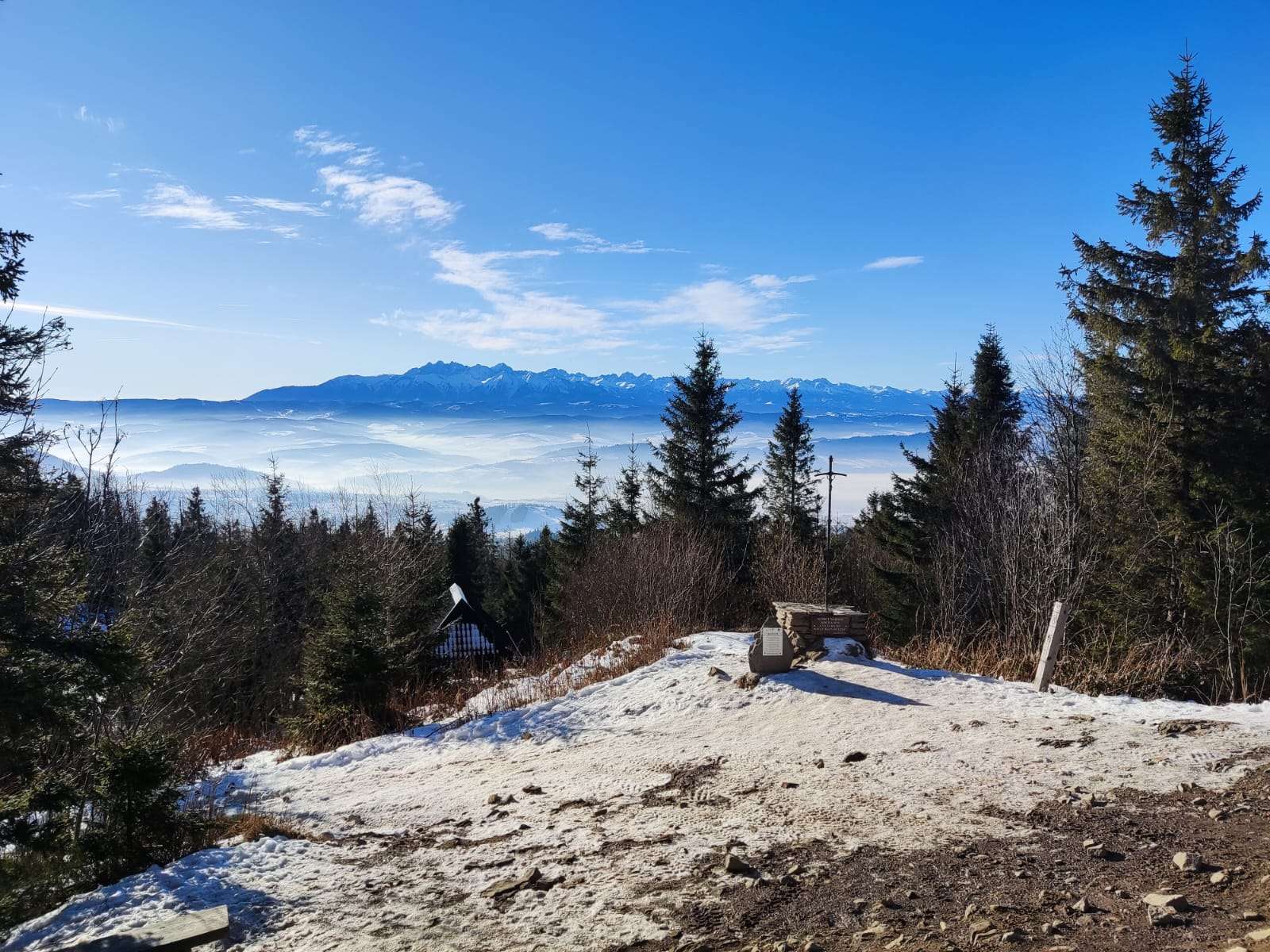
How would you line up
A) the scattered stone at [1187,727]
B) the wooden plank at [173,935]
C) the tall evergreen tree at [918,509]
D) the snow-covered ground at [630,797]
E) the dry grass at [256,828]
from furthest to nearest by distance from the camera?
1. the tall evergreen tree at [918,509]
2. the scattered stone at [1187,727]
3. the dry grass at [256,828]
4. the snow-covered ground at [630,797]
5. the wooden plank at [173,935]

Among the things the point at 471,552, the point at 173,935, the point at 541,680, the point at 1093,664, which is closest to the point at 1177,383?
the point at 1093,664

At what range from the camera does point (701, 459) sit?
1210 inches

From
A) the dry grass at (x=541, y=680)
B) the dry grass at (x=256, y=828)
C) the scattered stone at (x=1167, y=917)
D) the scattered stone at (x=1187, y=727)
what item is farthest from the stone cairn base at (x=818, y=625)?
the scattered stone at (x=1167, y=917)

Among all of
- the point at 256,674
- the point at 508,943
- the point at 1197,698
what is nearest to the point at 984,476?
the point at 1197,698

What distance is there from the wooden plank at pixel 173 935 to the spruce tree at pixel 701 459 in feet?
83.3

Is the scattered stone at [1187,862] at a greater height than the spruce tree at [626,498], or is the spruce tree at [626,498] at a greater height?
the spruce tree at [626,498]

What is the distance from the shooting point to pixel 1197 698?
11.5 m

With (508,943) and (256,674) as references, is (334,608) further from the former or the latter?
(256,674)

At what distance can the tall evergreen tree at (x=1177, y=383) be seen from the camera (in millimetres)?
17406

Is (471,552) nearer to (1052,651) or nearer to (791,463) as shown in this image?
(791,463)

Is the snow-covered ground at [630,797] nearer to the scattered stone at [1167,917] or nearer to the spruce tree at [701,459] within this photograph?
the scattered stone at [1167,917]

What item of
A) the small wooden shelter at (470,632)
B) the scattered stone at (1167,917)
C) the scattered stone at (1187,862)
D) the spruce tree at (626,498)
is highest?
the spruce tree at (626,498)

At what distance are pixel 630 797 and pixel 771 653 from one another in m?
4.15

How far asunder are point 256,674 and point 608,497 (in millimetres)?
16432
